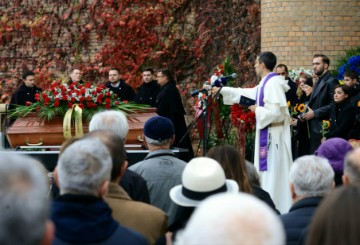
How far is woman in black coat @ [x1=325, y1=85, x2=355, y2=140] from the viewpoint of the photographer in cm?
1197

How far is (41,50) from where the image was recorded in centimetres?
2030

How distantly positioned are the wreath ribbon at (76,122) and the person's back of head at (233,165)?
5678 mm

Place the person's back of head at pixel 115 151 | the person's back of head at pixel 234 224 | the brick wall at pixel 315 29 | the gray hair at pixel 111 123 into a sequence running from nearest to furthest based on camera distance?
the person's back of head at pixel 234 224
the person's back of head at pixel 115 151
the gray hair at pixel 111 123
the brick wall at pixel 315 29

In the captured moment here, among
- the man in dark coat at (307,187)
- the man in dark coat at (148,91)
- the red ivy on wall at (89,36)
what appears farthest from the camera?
the red ivy on wall at (89,36)

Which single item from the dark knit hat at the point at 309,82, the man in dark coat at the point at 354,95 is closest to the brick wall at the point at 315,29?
the dark knit hat at the point at 309,82

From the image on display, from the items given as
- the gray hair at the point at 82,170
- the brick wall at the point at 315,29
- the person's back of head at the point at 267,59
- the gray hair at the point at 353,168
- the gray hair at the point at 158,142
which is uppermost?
the brick wall at the point at 315,29

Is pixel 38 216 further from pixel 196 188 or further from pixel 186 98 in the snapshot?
pixel 186 98

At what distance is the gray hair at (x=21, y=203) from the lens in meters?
2.72

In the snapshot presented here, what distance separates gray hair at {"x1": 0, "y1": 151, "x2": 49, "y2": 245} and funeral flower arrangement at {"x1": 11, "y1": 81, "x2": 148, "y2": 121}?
8.60 m

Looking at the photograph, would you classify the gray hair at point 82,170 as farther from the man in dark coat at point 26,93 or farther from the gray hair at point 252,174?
the man in dark coat at point 26,93

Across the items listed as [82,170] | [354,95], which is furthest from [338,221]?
[354,95]

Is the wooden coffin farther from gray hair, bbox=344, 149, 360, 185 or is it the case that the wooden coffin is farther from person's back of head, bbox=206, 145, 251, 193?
gray hair, bbox=344, 149, 360, 185

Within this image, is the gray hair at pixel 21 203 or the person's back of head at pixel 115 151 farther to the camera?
the person's back of head at pixel 115 151

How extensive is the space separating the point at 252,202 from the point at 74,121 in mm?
Result: 8879
